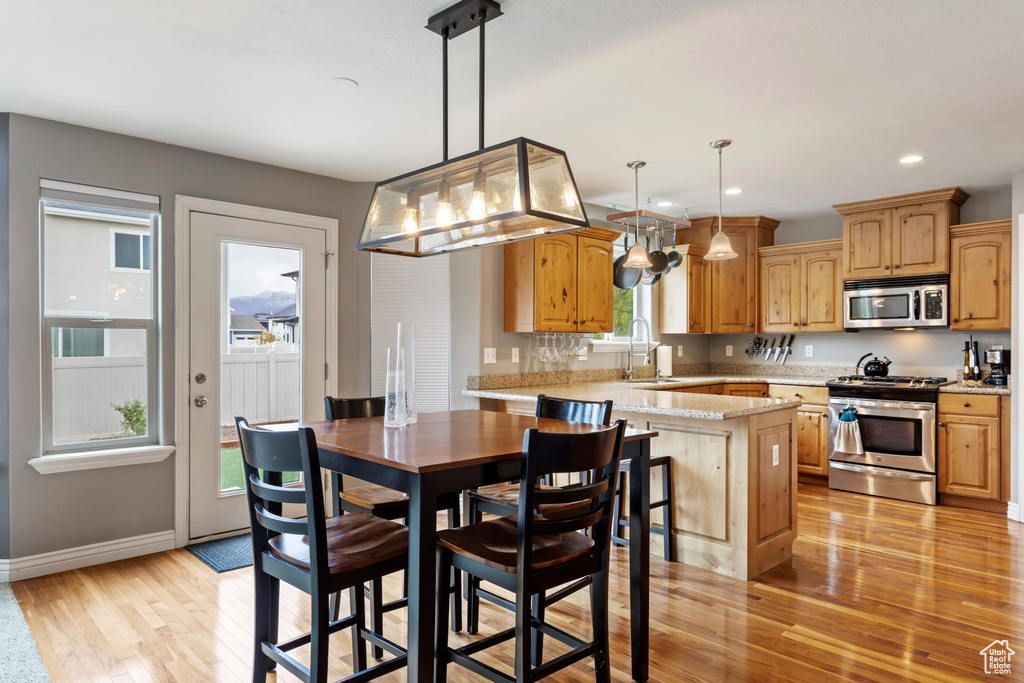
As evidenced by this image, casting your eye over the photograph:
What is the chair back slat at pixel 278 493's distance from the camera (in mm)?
1771

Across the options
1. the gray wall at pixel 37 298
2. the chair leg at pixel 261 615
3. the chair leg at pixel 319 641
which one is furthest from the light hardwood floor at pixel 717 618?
the chair leg at pixel 319 641

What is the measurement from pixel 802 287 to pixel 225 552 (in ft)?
17.5

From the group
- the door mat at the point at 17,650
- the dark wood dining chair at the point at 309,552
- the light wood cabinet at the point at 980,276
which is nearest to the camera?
the dark wood dining chair at the point at 309,552

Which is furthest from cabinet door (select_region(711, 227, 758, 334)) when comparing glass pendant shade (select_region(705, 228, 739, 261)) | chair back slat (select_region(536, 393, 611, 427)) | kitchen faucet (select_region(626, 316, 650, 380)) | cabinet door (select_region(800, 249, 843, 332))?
chair back slat (select_region(536, 393, 611, 427))

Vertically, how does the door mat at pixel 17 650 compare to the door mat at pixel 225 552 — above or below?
above

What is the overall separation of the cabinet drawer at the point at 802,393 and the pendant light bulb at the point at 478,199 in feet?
14.6

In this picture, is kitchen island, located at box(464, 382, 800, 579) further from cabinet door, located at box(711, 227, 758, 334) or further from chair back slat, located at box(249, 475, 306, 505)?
cabinet door, located at box(711, 227, 758, 334)

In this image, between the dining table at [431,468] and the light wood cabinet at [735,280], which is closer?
the dining table at [431,468]

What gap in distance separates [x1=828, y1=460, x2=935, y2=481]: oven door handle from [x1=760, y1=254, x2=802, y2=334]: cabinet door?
4.66ft

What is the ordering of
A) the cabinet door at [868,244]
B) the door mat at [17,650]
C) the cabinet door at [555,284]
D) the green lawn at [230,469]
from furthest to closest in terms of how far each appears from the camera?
the cabinet door at [868,244], the cabinet door at [555,284], the green lawn at [230,469], the door mat at [17,650]

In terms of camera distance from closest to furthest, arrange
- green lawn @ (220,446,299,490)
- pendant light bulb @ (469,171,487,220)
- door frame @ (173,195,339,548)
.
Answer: pendant light bulb @ (469,171,487,220), door frame @ (173,195,339,548), green lawn @ (220,446,299,490)

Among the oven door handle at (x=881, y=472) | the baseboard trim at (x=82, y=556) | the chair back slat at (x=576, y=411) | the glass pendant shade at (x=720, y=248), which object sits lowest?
the baseboard trim at (x=82, y=556)

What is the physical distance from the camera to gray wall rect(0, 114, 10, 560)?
127 inches

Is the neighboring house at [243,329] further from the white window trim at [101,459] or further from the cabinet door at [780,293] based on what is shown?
the cabinet door at [780,293]
